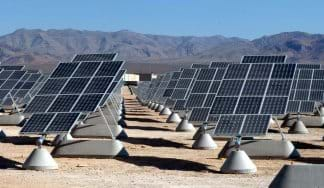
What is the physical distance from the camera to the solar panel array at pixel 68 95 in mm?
21170

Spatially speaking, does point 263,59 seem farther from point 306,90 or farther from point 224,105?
point 306,90

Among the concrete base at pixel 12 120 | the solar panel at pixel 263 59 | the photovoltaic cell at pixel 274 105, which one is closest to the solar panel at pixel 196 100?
the solar panel at pixel 263 59

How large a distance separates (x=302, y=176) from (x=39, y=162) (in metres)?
8.73

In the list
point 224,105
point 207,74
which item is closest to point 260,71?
point 224,105

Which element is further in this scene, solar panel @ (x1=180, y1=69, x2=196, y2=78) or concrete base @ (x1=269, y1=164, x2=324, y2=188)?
solar panel @ (x1=180, y1=69, x2=196, y2=78)

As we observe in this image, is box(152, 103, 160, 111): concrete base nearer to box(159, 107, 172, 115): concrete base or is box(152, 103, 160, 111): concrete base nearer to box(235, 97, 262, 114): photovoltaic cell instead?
box(159, 107, 172, 115): concrete base

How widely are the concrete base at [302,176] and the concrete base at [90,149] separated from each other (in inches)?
398

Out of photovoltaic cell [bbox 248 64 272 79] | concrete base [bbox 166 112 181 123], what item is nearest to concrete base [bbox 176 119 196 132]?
concrete base [bbox 166 112 181 123]

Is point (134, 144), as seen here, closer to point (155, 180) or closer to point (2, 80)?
point (155, 180)

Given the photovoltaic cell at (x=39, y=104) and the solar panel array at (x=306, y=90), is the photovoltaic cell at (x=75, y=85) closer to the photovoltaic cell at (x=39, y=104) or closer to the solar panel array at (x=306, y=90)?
the photovoltaic cell at (x=39, y=104)

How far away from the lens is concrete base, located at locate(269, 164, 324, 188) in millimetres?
13039

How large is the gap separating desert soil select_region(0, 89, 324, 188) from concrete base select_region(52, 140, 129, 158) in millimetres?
358

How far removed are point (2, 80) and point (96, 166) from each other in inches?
850

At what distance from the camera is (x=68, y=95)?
22547 millimetres
